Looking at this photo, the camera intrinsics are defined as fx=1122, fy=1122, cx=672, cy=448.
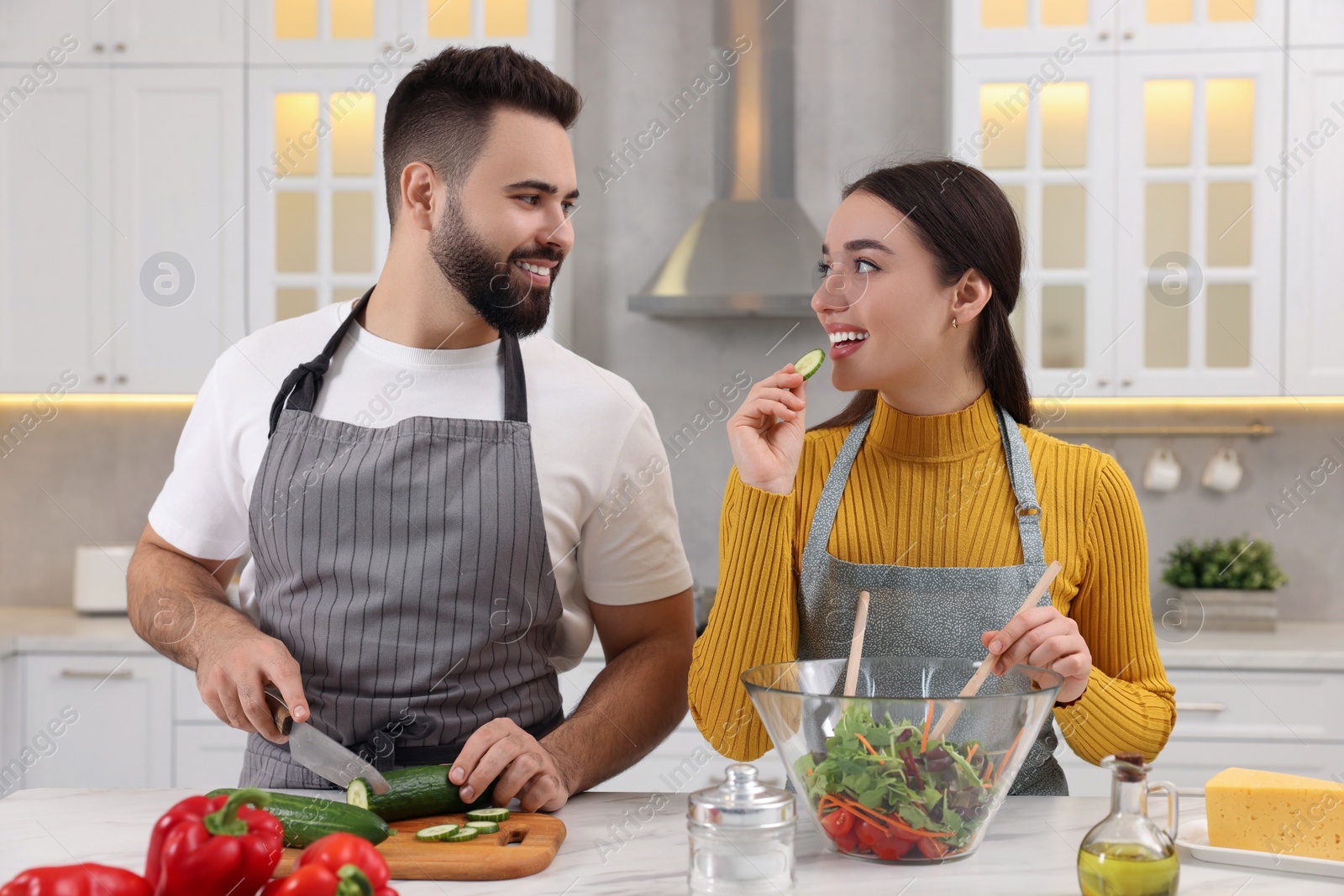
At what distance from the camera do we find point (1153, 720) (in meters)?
1.23

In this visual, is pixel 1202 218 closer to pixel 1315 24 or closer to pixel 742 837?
Result: pixel 1315 24

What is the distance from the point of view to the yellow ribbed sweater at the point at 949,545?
4.10 ft

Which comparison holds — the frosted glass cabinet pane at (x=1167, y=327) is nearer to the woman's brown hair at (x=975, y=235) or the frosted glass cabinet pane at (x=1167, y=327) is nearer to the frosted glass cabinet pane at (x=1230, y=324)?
the frosted glass cabinet pane at (x=1230, y=324)

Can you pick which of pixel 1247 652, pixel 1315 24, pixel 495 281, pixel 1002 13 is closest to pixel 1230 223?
pixel 1315 24

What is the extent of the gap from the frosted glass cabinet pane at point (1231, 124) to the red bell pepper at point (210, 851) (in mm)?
2744

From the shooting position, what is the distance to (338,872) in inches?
31.2

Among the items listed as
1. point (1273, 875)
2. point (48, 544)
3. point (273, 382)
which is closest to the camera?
point (1273, 875)

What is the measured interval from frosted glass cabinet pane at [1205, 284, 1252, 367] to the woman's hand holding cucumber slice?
1967 millimetres

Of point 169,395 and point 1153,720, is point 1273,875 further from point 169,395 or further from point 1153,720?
point 169,395

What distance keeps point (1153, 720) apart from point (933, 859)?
0.38 metres

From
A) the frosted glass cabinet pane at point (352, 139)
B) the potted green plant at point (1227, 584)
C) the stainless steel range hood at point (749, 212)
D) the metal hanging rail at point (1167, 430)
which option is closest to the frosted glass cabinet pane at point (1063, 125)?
the stainless steel range hood at point (749, 212)

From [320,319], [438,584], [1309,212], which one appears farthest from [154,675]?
[1309,212]

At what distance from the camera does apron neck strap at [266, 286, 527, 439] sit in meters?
1.41

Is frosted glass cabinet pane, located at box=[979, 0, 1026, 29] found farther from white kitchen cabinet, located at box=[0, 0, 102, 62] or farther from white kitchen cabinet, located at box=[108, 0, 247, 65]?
white kitchen cabinet, located at box=[0, 0, 102, 62]
